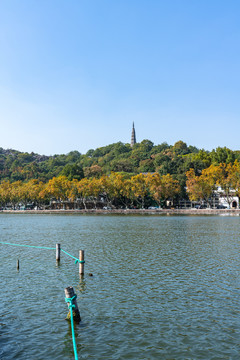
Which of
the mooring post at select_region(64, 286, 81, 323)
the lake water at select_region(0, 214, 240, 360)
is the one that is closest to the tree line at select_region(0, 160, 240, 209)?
the lake water at select_region(0, 214, 240, 360)

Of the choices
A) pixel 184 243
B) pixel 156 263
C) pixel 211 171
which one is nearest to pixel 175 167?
pixel 211 171

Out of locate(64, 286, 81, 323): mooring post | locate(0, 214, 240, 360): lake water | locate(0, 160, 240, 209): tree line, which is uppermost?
locate(0, 160, 240, 209): tree line

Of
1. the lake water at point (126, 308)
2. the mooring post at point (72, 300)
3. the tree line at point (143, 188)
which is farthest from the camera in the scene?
the tree line at point (143, 188)

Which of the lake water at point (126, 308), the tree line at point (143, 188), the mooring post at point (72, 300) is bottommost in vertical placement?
the lake water at point (126, 308)

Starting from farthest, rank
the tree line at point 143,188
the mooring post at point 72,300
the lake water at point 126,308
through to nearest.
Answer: the tree line at point 143,188, the mooring post at point 72,300, the lake water at point 126,308

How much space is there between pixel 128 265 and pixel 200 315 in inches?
380

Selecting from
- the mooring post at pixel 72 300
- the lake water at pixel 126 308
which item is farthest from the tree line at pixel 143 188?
the mooring post at pixel 72 300

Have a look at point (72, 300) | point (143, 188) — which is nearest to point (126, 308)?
point (72, 300)

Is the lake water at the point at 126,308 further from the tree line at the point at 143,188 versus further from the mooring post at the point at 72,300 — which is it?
the tree line at the point at 143,188

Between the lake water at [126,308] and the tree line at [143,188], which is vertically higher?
the tree line at [143,188]

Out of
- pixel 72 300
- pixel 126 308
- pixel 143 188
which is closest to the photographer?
pixel 72 300

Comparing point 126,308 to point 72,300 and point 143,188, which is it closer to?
point 72,300

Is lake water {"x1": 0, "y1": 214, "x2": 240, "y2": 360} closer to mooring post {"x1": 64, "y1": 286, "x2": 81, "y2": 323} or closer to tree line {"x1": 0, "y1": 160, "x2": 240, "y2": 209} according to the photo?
mooring post {"x1": 64, "y1": 286, "x2": 81, "y2": 323}

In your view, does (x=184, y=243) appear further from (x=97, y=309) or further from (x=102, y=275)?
(x=97, y=309)
